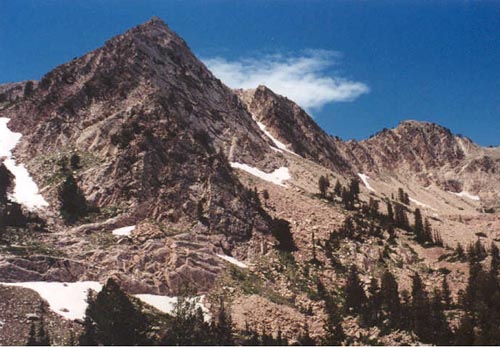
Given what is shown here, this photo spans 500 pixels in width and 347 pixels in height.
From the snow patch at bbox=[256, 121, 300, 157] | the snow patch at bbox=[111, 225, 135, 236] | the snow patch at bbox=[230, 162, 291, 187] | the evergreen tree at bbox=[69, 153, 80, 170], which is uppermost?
the snow patch at bbox=[256, 121, 300, 157]

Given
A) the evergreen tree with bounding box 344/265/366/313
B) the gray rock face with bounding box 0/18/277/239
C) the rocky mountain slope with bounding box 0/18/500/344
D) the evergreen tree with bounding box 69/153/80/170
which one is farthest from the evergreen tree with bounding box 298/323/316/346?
the evergreen tree with bounding box 69/153/80/170

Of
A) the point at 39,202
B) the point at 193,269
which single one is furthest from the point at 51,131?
the point at 193,269

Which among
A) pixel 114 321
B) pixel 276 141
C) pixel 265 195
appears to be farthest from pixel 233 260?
pixel 276 141

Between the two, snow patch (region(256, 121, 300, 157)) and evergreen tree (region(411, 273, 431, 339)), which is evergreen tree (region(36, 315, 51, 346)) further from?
snow patch (region(256, 121, 300, 157))

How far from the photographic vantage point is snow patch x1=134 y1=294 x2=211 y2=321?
62784 millimetres

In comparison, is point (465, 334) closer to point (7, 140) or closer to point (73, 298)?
point (73, 298)

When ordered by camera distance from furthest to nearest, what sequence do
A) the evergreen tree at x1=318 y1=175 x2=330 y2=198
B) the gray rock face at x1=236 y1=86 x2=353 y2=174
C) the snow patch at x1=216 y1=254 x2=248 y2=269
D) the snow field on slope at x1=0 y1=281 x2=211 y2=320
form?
the gray rock face at x1=236 y1=86 x2=353 y2=174
the evergreen tree at x1=318 y1=175 x2=330 y2=198
the snow patch at x1=216 y1=254 x2=248 y2=269
the snow field on slope at x1=0 y1=281 x2=211 y2=320

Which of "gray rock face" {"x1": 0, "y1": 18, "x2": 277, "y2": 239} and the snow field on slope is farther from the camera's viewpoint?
"gray rock face" {"x1": 0, "y1": 18, "x2": 277, "y2": 239}

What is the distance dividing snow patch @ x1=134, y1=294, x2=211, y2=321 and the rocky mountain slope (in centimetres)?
103

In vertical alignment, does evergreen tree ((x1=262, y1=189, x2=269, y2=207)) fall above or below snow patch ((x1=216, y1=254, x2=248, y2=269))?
above

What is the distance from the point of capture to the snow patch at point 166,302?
62784 millimetres

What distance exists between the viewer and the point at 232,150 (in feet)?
395

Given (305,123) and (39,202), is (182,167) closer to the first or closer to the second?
(39,202)

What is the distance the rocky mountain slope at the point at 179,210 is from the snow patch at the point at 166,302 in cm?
103
